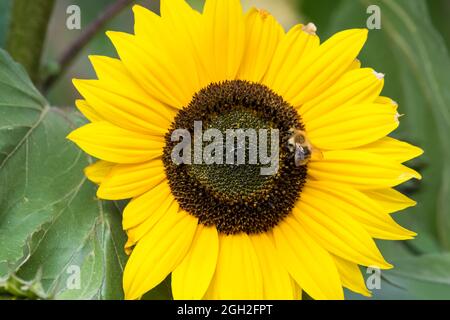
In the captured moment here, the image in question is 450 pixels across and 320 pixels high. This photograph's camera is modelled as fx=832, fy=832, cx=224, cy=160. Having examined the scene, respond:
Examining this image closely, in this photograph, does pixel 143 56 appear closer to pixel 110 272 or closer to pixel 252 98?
pixel 252 98

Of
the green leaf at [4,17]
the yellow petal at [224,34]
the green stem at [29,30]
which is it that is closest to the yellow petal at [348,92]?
the yellow petal at [224,34]

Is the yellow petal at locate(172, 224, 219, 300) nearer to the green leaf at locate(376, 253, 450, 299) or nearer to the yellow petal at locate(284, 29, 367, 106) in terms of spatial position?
the yellow petal at locate(284, 29, 367, 106)

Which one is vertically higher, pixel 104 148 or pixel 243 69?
pixel 243 69

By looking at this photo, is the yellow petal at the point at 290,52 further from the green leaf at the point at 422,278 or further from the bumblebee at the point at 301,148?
the green leaf at the point at 422,278
